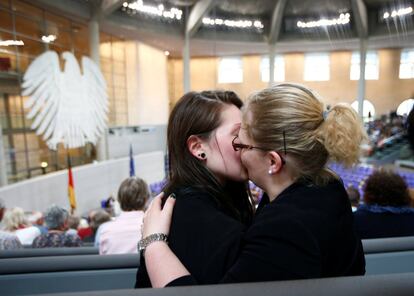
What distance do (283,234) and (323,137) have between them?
0.87 feet

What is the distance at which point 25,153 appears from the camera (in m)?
8.40

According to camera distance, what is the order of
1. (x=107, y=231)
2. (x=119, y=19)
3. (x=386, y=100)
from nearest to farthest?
(x=107, y=231), (x=119, y=19), (x=386, y=100)

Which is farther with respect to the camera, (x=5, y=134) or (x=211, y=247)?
(x=5, y=134)

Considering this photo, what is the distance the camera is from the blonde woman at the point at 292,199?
2.02 ft

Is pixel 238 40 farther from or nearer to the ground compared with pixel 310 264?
farther from the ground

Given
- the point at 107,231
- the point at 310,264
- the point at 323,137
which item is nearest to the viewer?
the point at 310,264

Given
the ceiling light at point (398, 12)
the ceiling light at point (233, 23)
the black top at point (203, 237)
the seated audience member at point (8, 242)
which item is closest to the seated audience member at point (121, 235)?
the seated audience member at point (8, 242)

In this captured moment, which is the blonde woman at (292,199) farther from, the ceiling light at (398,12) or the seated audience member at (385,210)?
the ceiling light at (398,12)

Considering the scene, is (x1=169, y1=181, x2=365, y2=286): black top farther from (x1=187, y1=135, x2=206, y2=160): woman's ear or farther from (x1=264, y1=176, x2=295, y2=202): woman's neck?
(x1=187, y1=135, x2=206, y2=160): woman's ear

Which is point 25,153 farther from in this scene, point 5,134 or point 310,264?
point 310,264

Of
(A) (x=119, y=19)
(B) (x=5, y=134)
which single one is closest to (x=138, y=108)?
(A) (x=119, y=19)

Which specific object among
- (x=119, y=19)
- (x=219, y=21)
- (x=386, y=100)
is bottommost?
(x=386, y=100)

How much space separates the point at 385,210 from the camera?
1.98 m

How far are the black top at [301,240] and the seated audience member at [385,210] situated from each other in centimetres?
136
